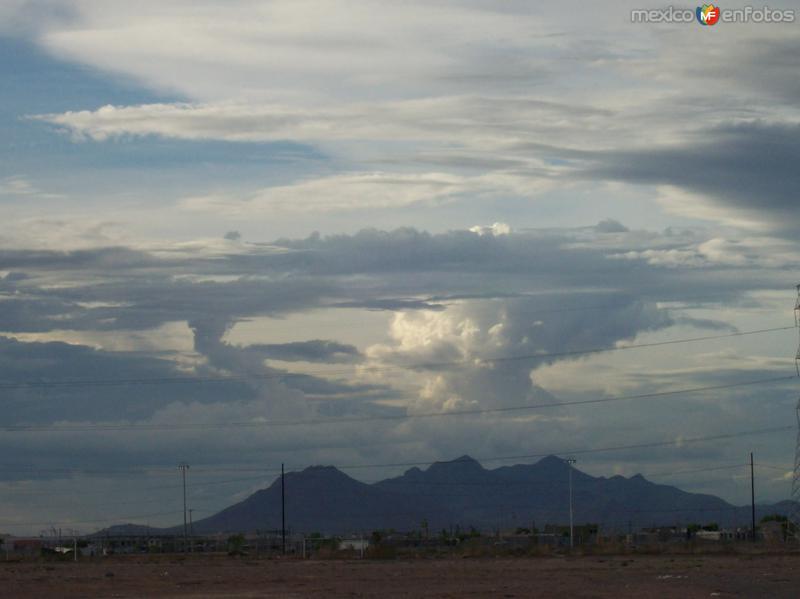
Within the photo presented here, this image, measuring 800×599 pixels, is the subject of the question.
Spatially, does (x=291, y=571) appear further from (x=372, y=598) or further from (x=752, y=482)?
(x=752, y=482)

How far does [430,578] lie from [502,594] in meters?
15.6

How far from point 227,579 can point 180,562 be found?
35.3m

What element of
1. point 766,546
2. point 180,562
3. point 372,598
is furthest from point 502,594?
point 766,546

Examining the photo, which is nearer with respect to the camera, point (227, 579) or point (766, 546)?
point (227, 579)

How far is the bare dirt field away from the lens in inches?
2269

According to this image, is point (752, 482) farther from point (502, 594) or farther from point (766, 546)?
point (502, 594)

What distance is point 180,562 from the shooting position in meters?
108

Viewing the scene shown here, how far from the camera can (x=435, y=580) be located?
68.4m

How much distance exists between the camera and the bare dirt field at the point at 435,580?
5762 cm

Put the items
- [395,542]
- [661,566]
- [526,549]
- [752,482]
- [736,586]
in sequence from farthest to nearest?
[752,482] < [395,542] < [526,549] < [661,566] < [736,586]

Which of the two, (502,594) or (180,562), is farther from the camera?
(180,562)

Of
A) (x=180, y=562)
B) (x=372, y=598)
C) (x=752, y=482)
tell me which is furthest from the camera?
(x=752, y=482)

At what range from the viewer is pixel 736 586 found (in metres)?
58.5

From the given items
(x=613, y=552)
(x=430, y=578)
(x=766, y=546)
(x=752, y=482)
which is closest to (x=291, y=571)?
(x=430, y=578)
